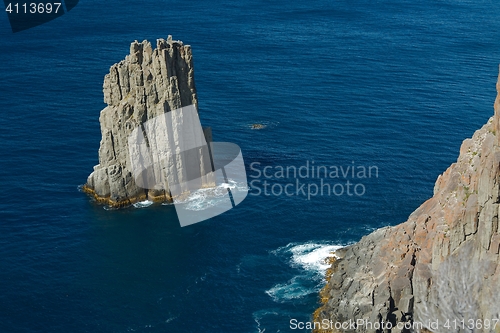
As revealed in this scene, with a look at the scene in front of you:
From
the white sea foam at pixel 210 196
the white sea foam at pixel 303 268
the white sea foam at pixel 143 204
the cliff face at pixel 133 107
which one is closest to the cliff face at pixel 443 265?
the white sea foam at pixel 303 268

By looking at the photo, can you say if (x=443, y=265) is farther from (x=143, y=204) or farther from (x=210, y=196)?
(x=143, y=204)

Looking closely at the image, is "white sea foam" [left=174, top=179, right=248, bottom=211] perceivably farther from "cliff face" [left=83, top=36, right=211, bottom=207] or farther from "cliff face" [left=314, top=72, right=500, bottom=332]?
"cliff face" [left=314, top=72, right=500, bottom=332]

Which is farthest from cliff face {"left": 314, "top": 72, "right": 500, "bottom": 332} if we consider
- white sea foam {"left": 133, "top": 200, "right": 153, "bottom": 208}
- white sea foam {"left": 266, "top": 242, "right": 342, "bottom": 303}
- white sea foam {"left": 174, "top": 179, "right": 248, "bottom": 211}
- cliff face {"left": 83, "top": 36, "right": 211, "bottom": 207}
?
cliff face {"left": 83, "top": 36, "right": 211, "bottom": 207}

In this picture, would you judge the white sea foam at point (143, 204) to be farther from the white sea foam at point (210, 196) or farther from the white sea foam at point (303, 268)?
the white sea foam at point (303, 268)

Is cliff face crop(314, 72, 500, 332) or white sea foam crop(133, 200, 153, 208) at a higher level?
cliff face crop(314, 72, 500, 332)

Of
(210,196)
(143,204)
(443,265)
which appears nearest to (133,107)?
(143,204)
